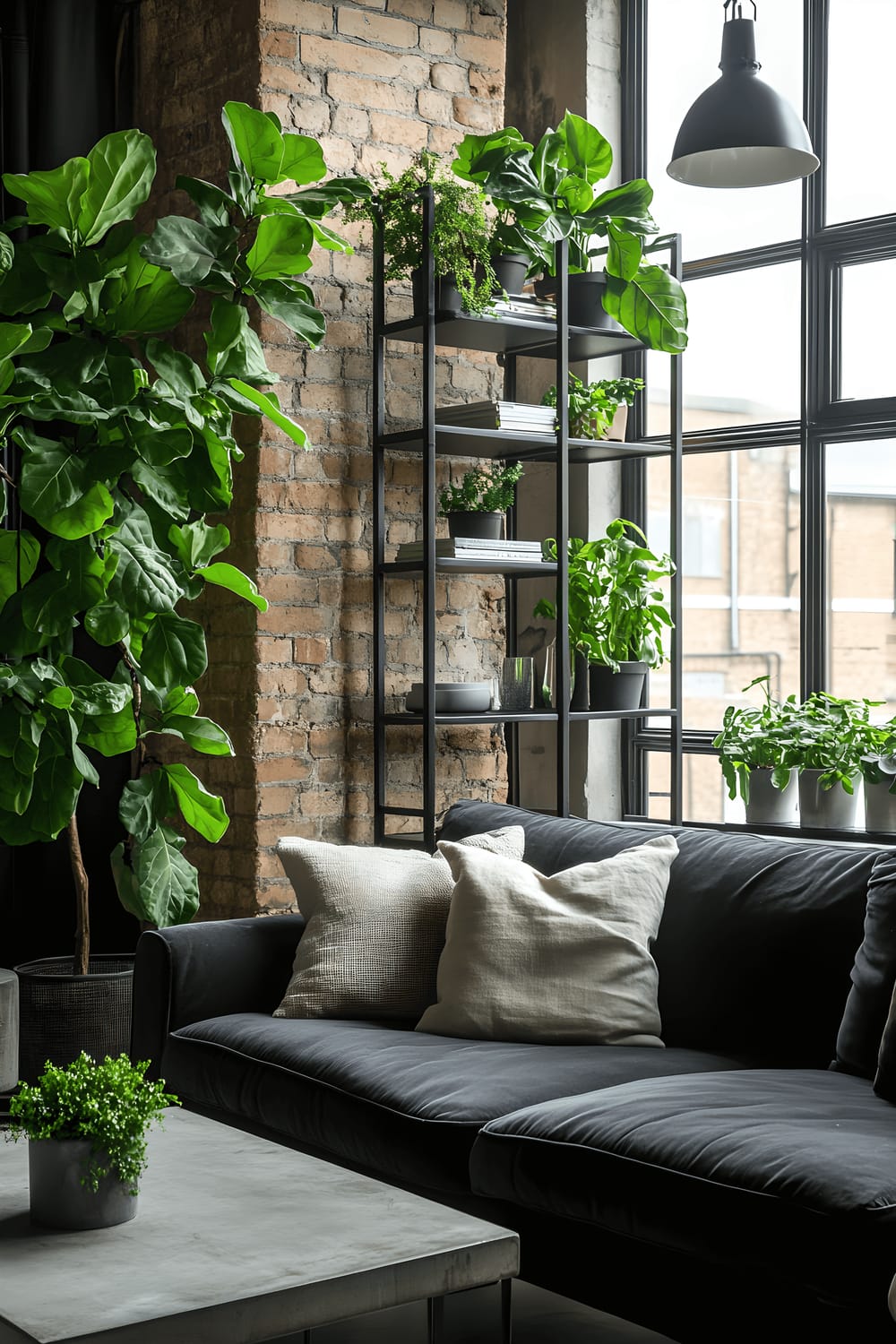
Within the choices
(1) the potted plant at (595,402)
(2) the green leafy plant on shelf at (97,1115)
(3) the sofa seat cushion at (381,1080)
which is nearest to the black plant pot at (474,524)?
(1) the potted plant at (595,402)

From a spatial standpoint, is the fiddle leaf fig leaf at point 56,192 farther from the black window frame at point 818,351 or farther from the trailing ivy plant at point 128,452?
the black window frame at point 818,351

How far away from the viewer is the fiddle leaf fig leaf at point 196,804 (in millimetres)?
3643

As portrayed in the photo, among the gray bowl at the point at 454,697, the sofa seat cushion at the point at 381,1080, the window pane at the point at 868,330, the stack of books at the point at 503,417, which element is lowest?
the sofa seat cushion at the point at 381,1080

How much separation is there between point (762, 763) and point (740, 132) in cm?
167

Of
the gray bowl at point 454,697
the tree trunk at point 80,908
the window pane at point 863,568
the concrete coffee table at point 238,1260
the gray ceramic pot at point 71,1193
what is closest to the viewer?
the concrete coffee table at point 238,1260

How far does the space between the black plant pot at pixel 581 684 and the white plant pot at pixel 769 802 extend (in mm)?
514

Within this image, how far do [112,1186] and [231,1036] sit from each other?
3.61ft

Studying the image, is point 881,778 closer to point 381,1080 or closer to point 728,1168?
point 381,1080

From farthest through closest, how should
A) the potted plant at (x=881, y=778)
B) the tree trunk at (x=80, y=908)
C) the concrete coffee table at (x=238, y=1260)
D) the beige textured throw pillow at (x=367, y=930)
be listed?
the potted plant at (x=881, y=778), the tree trunk at (x=80, y=908), the beige textured throw pillow at (x=367, y=930), the concrete coffee table at (x=238, y=1260)

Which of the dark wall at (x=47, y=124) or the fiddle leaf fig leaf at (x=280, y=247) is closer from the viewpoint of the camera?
the fiddle leaf fig leaf at (x=280, y=247)

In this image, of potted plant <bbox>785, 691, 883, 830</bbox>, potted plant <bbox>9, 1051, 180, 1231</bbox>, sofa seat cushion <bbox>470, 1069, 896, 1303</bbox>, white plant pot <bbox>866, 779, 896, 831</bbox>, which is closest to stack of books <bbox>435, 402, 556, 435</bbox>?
potted plant <bbox>785, 691, 883, 830</bbox>

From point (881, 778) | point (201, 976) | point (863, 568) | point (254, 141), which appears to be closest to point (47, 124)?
point (254, 141)

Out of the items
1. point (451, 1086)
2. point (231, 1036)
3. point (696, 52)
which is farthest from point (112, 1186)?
point (696, 52)

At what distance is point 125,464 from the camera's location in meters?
3.35
